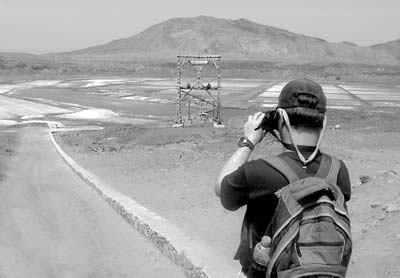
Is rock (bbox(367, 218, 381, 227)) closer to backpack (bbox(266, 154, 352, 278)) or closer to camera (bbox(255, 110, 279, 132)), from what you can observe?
camera (bbox(255, 110, 279, 132))

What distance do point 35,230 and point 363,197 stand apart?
4.64 m

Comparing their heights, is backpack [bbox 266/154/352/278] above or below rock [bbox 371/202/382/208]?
above

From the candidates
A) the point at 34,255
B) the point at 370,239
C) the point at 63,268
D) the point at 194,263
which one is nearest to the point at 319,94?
the point at 194,263

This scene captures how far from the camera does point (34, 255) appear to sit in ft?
24.9

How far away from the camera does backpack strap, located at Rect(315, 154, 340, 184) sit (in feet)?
9.27

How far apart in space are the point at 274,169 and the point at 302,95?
405mm

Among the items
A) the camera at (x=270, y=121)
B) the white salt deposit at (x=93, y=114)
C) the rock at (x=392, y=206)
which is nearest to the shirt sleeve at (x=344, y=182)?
the camera at (x=270, y=121)

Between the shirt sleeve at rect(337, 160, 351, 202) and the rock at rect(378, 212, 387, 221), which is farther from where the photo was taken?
the rock at rect(378, 212, 387, 221)

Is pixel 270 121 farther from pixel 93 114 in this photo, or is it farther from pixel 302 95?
pixel 93 114

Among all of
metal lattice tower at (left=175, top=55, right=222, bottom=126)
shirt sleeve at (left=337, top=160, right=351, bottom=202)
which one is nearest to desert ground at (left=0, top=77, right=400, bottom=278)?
metal lattice tower at (left=175, top=55, right=222, bottom=126)

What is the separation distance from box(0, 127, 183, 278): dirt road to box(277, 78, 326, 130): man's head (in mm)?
3709

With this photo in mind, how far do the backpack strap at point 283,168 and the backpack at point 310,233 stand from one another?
106 millimetres

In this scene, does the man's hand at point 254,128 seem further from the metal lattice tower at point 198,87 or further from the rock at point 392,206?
the metal lattice tower at point 198,87

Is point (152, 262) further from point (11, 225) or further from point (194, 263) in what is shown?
point (11, 225)
